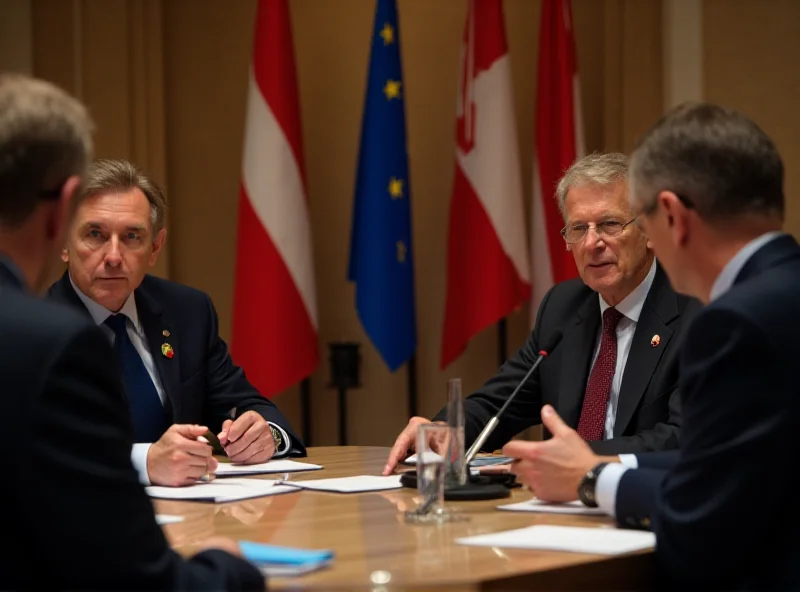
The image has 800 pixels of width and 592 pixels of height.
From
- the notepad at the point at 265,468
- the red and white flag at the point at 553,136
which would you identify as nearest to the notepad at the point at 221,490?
the notepad at the point at 265,468

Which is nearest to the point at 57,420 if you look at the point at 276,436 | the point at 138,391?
the point at 276,436

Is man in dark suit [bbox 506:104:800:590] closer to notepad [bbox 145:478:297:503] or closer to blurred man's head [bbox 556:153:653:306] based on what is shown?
notepad [bbox 145:478:297:503]

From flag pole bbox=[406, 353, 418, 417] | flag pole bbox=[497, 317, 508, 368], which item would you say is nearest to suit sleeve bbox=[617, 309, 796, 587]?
flag pole bbox=[497, 317, 508, 368]

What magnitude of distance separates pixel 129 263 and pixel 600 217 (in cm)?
163

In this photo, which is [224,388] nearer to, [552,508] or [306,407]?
[552,508]

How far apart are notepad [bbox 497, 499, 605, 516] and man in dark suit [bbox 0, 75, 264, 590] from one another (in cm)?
89

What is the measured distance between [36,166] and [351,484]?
4.88ft

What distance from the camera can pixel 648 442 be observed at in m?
3.03

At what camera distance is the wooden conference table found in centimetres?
188

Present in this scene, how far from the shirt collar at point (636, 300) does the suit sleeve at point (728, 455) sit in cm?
159

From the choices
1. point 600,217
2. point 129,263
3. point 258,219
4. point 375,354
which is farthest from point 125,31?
point 600,217

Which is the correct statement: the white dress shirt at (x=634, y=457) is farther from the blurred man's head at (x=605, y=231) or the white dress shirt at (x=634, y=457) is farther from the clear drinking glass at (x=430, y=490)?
the blurred man's head at (x=605, y=231)

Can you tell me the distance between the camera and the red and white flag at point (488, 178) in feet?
18.5

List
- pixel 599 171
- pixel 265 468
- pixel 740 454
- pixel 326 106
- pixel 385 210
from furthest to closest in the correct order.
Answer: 1. pixel 326 106
2. pixel 385 210
3. pixel 599 171
4. pixel 265 468
5. pixel 740 454
